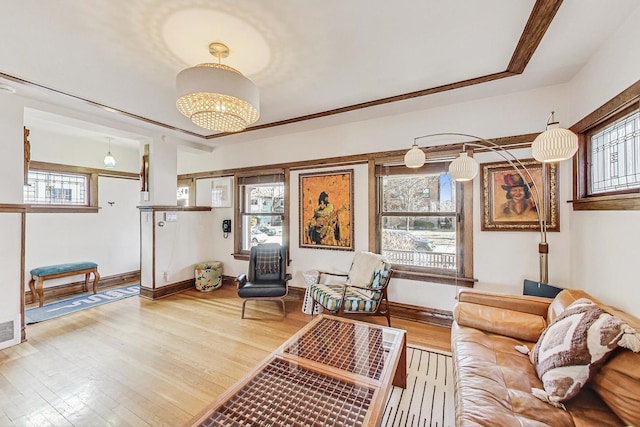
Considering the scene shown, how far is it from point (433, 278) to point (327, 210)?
5.62ft

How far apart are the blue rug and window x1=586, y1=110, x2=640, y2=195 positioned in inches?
240

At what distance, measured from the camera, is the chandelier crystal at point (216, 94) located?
1796mm

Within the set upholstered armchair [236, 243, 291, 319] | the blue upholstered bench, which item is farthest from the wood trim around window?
the blue upholstered bench

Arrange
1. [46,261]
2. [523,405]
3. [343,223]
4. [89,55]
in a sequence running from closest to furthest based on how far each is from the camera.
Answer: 1. [523,405]
2. [89,55]
3. [343,223]
4. [46,261]

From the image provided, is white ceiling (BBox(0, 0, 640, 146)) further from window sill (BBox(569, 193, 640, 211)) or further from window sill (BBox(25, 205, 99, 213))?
window sill (BBox(25, 205, 99, 213))

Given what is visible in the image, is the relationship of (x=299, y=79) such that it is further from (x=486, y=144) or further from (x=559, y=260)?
(x=559, y=260)

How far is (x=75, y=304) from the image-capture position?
3.88 m

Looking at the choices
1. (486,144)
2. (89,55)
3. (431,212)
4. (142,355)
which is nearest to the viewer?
(89,55)

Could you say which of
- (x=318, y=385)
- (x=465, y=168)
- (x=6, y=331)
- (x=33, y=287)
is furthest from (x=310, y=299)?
(x=33, y=287)

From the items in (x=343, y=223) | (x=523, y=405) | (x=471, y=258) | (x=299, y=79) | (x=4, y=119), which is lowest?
(x=523, y=405)

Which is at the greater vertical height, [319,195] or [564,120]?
[564,120]

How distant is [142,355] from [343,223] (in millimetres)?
2742

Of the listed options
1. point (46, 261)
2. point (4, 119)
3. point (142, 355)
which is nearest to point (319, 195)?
point (142, 355)

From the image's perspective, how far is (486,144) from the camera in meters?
2.95
